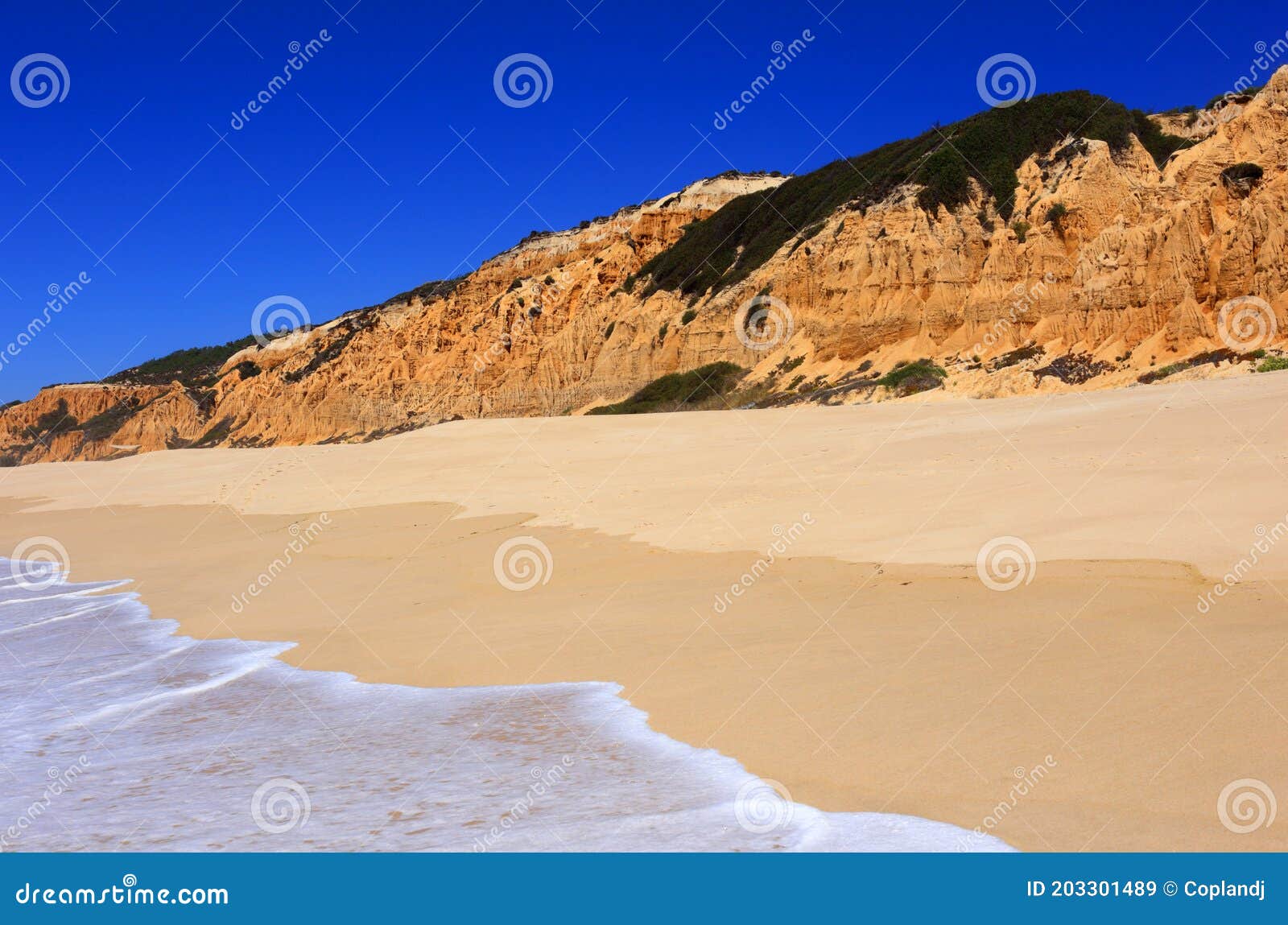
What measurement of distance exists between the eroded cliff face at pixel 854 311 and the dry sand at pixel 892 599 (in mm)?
5295

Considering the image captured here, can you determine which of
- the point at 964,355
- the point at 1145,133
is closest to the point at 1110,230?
the point at 964,355

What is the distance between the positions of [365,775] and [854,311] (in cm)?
2551

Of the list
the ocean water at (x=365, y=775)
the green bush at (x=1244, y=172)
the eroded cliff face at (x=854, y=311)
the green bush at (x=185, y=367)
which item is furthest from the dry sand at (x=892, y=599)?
the green bush at (x=185, y=367)

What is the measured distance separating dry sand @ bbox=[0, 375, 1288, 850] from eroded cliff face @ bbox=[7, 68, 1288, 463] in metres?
5.30

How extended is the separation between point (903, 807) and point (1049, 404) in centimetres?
1152

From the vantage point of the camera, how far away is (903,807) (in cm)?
335

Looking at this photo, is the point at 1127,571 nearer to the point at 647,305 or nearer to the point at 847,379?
the point at 847,379

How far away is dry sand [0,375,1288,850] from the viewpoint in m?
3.56

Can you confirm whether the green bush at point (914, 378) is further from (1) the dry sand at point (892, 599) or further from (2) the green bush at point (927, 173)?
(2) the green bush at point (927, 173)

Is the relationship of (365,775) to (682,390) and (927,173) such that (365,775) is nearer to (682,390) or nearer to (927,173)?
(682,390)

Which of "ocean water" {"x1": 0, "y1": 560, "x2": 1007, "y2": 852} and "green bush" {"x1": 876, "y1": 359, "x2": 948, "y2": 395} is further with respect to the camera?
"green bush" {"x1": 876, "y1": 359, "x2": 948, "y2": 395}

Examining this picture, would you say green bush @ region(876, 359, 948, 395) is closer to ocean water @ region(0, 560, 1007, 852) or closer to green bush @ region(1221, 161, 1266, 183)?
green bush @ region(1221, 161, 1266, 183)

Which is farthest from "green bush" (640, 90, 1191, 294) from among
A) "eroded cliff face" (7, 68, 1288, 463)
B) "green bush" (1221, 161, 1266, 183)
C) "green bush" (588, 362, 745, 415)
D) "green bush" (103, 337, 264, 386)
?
"green bush" (103, 337, 264, 386)

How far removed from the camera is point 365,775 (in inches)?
159
